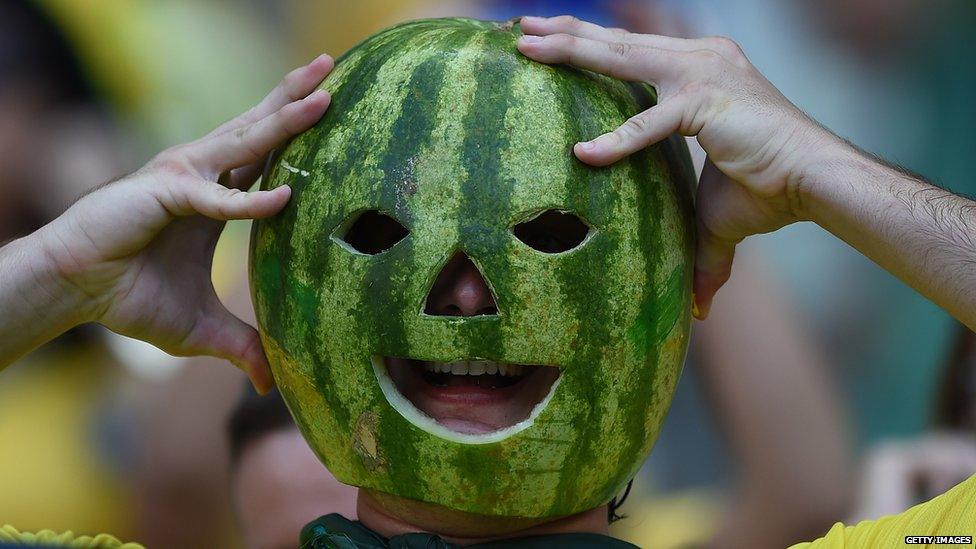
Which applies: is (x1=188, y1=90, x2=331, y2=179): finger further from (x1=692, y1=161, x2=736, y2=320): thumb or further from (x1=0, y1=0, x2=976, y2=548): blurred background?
(x1=0, y1=0, x2=976, y2=548): blurred background

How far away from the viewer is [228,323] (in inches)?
91.9

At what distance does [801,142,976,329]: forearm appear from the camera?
1795 millimetres

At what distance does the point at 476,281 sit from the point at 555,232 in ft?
0.66

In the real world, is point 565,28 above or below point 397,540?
above

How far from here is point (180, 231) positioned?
7.54 ft

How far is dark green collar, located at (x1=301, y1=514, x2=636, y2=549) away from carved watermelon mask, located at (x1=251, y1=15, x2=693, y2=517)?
68 mm

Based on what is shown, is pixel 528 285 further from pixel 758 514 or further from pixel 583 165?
pixel 758 514

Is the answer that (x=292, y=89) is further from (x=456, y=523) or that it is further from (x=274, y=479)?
(x=274, y=479)

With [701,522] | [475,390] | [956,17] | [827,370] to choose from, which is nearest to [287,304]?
[475,390]

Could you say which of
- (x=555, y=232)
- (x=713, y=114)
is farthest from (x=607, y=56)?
(x=555, y=232)

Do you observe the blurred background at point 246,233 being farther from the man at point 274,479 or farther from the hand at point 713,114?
the hand at point 713,114

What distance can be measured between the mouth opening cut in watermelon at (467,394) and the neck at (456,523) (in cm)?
18

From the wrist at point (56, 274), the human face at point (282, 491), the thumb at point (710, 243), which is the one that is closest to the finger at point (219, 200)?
the wrist at point (56, 274)

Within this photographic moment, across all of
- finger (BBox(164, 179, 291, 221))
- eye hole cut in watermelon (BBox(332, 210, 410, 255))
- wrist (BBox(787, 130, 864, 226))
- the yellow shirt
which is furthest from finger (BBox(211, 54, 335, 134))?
the yellow shirt
